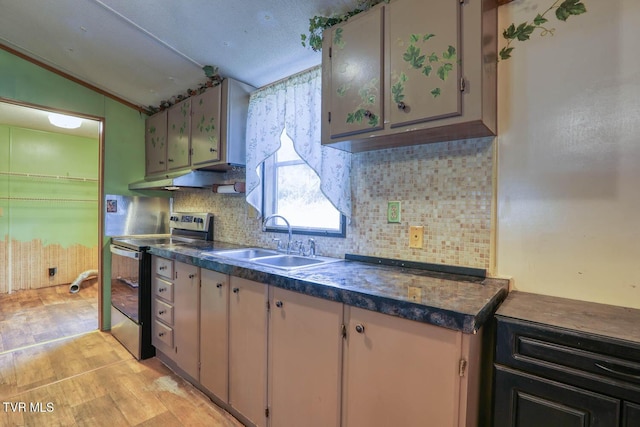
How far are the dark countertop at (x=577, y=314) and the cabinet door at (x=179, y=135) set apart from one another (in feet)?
8.71

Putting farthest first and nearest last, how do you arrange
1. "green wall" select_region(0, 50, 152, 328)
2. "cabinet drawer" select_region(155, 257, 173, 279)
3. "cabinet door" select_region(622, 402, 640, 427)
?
1. "green wall" select_region(0, 50, 152, 328)
2. "cabinet drawer" select_region(155, 257, 173, 279)
3. "cabinet door" select_region(622, 402, 640, 427)

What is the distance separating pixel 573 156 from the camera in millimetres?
1240

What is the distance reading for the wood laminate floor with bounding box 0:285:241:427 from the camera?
178cm

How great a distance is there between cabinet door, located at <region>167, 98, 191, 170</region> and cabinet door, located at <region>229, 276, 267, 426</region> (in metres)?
1.62

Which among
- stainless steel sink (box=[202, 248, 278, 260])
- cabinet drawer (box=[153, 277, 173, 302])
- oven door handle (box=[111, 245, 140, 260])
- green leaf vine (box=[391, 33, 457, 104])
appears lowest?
cabinet drawer (box=[153, 277, 173, 302])

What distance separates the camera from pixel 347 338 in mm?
1205

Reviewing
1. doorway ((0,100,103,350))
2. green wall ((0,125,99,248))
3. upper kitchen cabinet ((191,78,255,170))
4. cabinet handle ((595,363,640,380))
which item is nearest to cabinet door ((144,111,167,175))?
upper kitchen cabinet ((191,78,255,170))

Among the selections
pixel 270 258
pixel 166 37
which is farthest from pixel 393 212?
pixel 166 37

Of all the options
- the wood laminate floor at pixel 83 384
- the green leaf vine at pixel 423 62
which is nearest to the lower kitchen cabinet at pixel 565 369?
the green leaf vine at pixel 423 62

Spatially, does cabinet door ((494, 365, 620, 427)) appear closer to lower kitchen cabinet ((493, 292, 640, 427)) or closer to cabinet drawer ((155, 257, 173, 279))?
lower kitchen cabinet ((493, 292, 640, 427))

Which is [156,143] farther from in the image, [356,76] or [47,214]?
[47,214]

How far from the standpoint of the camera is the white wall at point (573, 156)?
1.15m

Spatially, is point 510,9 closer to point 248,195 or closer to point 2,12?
point 248,195

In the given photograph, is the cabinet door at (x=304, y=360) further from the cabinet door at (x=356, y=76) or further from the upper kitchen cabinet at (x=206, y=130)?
the upper kitchen cabinet at (x=206, y=130)
